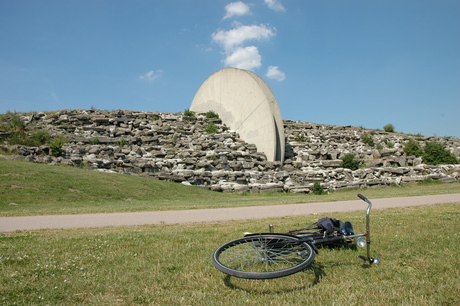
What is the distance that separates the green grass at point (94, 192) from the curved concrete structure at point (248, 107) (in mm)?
7848

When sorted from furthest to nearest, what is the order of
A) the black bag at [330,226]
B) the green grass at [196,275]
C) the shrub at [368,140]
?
the shrub at [368,140]
the black bag at [330,226]
the green grass at [196,275]

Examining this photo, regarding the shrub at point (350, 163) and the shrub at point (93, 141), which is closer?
the shrub at point (93, 141)

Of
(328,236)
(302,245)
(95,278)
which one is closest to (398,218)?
(328,236)

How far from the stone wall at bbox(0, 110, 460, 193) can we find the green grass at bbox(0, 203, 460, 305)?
16.7m

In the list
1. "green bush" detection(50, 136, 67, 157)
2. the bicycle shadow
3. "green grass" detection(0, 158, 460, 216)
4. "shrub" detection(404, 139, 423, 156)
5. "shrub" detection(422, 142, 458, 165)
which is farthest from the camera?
"shrub" detection(404, 139, 423, 156)

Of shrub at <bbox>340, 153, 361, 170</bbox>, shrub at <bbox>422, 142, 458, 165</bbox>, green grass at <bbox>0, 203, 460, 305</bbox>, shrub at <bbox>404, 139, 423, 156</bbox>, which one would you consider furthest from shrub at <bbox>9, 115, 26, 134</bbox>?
shrub at <bbox>422, 142, 458, 165</bbox>

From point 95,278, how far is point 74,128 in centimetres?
2777

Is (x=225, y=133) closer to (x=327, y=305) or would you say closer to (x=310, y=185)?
(x=310, y=185)

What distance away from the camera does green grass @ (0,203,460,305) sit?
11.8 ft


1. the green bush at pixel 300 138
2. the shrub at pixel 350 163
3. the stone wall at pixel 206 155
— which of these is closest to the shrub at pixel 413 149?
the stone wall at pixel 206 155

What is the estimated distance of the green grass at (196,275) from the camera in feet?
11.8

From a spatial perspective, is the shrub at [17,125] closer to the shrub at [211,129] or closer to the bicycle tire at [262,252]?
the shrub at [211,129]

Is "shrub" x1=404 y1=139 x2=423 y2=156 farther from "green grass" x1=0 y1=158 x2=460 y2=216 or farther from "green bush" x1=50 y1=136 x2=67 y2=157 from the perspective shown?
"green bush" x1=50 y1=136 x2=67 y2=157

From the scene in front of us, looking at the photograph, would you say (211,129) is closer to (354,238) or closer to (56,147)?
(56,147)
